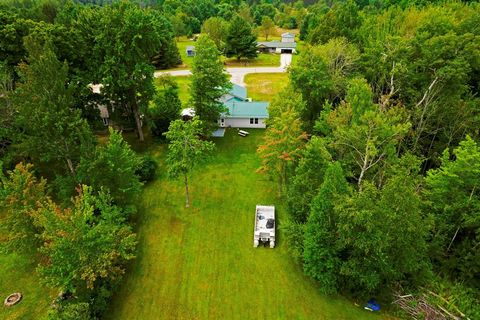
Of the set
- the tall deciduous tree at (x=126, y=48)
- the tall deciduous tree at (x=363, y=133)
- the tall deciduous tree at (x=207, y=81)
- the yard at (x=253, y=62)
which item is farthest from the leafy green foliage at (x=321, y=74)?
the yard at (x=253, y=62)

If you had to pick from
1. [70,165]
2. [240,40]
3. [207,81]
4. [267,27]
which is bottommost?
[70,165]

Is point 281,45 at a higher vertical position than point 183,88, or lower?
higher

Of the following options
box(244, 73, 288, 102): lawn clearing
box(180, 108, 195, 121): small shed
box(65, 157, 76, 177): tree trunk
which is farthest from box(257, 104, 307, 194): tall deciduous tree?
box(244, 73, 288, 102): lawn clearing

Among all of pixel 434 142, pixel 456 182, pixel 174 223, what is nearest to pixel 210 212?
pixel 174 223

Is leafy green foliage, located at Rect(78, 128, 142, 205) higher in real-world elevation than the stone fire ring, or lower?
higher

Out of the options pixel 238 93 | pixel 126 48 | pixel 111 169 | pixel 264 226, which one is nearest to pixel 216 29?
pixel 238 93

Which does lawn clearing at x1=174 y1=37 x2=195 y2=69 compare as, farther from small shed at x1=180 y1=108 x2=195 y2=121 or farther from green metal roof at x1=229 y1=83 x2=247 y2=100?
small shed at x1=180 y1=108 x2=195 y2=121

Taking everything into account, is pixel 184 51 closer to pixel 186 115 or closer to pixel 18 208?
pixel 186 115

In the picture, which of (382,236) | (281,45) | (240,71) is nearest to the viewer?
(382,236)
